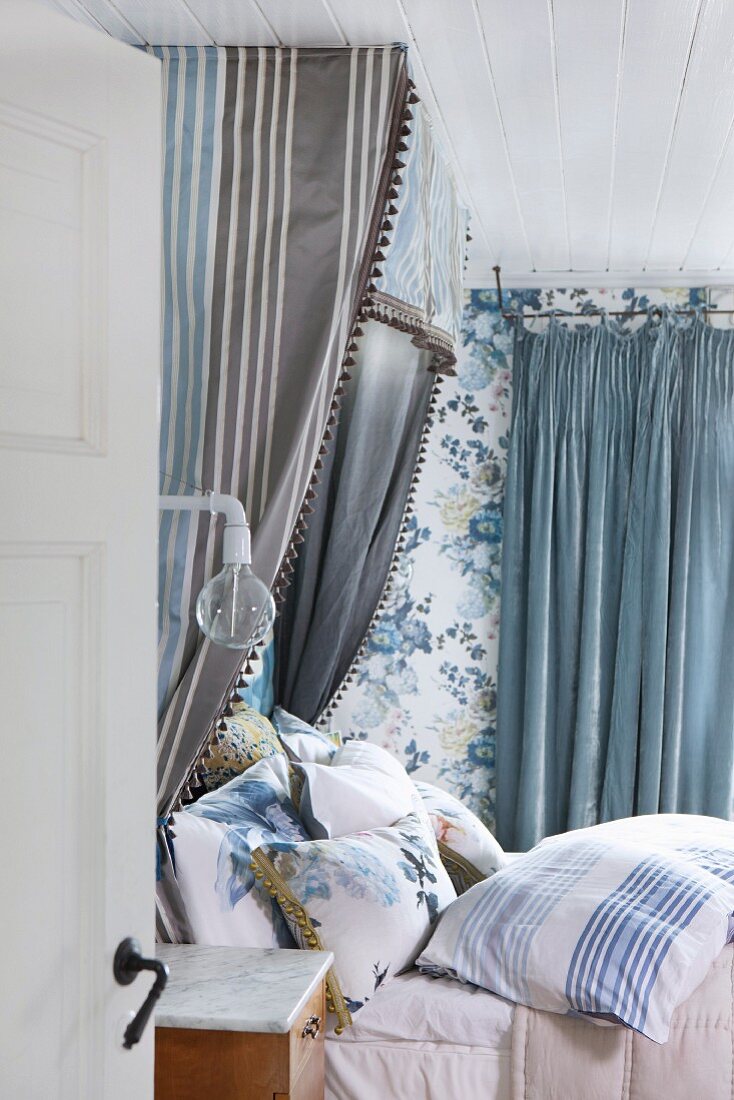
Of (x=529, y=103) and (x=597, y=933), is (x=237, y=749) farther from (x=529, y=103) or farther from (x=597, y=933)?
(x=529, y=103)

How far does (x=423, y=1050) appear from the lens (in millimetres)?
2125

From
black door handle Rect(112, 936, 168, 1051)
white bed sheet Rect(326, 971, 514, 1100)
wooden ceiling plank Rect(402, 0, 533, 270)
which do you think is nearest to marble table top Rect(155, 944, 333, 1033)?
white bed sheet Rect(326, 971, 514, 1100)

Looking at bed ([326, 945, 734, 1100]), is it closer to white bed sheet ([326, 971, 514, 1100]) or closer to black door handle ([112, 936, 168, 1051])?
white bed sheet ([326, 971, 514, 1100])

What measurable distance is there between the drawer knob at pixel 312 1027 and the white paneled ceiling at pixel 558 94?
6.01 feet

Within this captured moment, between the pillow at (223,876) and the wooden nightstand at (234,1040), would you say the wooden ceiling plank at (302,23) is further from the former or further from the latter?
the wooden nightstand at (234,1040)

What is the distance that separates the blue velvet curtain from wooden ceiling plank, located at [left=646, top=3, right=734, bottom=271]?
18.7 inches

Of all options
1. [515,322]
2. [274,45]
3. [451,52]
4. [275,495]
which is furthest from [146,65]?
[515,322]

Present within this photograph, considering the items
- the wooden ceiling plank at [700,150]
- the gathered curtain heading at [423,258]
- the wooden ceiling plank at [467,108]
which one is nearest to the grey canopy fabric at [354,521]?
the gathered curtain heading at [423,258]

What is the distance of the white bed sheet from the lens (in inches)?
82.7

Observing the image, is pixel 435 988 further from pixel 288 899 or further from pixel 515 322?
pixel 515 322

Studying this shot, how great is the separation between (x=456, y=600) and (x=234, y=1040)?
270 cm

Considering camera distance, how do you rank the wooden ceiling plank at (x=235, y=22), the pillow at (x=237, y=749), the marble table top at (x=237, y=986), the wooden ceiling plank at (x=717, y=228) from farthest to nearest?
the wooden ceiling plank at (x=717, y=228) < the pillow at (x=237, y=749) < the wooden ceiling plank at (x=235, y=22) < the marble table top at (x=237, y=986)

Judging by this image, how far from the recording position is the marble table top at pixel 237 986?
171 cm

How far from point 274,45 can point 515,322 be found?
229 cm
